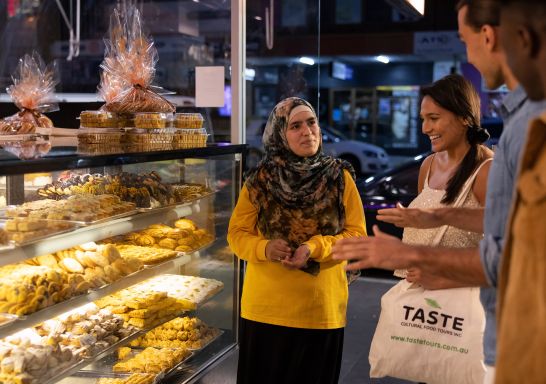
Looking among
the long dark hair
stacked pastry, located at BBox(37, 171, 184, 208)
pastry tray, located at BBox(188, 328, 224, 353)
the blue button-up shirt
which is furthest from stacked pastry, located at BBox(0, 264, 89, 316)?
the blue button-up shirt

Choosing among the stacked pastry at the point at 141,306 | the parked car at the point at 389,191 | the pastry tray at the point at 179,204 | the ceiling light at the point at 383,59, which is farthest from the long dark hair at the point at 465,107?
the ceiling light at the point at 383,59

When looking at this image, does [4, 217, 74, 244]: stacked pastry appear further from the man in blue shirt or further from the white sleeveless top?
the white sleeveless top

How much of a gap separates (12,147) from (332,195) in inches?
62.9

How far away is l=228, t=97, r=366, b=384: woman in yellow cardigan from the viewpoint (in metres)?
3.77

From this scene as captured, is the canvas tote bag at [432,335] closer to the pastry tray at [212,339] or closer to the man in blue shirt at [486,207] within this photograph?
the man in blue shirt at [486,207]

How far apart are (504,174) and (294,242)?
1.85 metres

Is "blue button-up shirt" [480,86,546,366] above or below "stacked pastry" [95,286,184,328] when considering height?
above

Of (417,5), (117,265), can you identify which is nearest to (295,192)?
(117,265)

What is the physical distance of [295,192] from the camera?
3785mm

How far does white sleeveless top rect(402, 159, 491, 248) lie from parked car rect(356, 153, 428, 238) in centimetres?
454

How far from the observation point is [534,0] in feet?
5.47

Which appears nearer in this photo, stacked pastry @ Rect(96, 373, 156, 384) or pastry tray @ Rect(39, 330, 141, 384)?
pastry tray @ Rect(39, 330, 141, 384)

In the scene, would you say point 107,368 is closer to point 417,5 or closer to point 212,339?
point 212,339

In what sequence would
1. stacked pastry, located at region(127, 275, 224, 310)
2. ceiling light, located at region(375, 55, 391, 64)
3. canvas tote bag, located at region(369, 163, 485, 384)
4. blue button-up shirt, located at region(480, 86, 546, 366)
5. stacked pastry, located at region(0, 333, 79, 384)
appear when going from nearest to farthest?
blue button-up shirt, located at region(480, 86, 546, 366) → stacked pastry, located at region(0, 333, 79, 384) → canvas tote bag, located at region(369, 163, 485, 384) → stacked pastry, located at region(127, 275, 224, 310) → ceiling light, located at region(375, 55, 391, 64)
